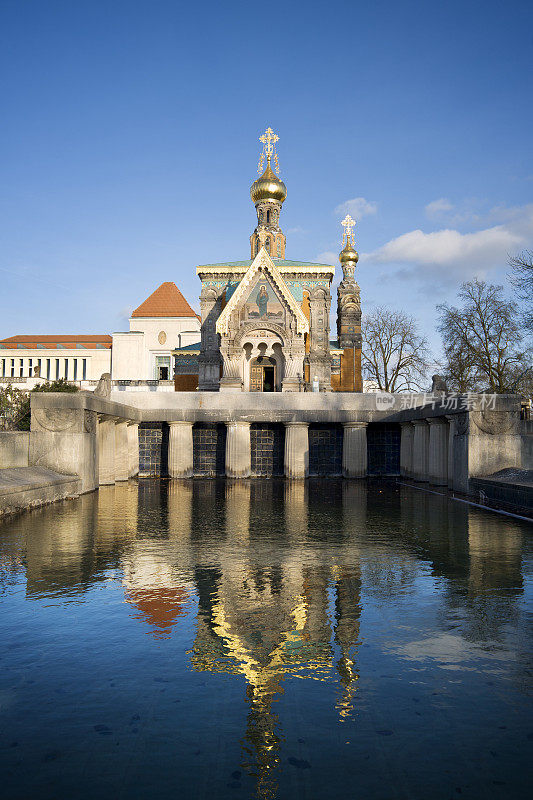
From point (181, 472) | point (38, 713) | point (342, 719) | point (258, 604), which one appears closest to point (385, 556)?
point (258, 604)

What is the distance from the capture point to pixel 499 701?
4180 millimetres

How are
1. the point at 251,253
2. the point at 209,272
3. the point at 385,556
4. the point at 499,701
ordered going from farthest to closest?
1. the point at 251,253
2. the point at 209,272
3. the point at 385,556
4. the point at 499,701

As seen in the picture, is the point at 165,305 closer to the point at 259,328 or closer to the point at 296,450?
the point at 259,328

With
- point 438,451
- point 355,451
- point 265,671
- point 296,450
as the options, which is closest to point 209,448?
point 296,450

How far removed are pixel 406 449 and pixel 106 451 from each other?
521 inches

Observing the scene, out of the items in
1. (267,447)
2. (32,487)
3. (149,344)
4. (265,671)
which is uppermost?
(149,344)

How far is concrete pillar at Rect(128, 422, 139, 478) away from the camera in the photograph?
26.7 m

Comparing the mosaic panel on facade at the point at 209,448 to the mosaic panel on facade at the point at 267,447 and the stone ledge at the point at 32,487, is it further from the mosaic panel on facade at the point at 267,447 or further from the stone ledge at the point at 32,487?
the stone ledge at the point at 32,487

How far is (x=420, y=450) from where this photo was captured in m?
25.6

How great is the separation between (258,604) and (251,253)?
55.6 metres

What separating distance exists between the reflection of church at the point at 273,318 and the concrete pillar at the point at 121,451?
16.8 meters

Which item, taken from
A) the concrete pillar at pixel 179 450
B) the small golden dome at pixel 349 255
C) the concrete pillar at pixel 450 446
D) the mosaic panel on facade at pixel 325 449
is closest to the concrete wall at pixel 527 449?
the concrete pillar at pixel 450 446

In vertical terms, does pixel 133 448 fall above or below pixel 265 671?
above

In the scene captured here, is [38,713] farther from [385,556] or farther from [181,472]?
[181,472]
